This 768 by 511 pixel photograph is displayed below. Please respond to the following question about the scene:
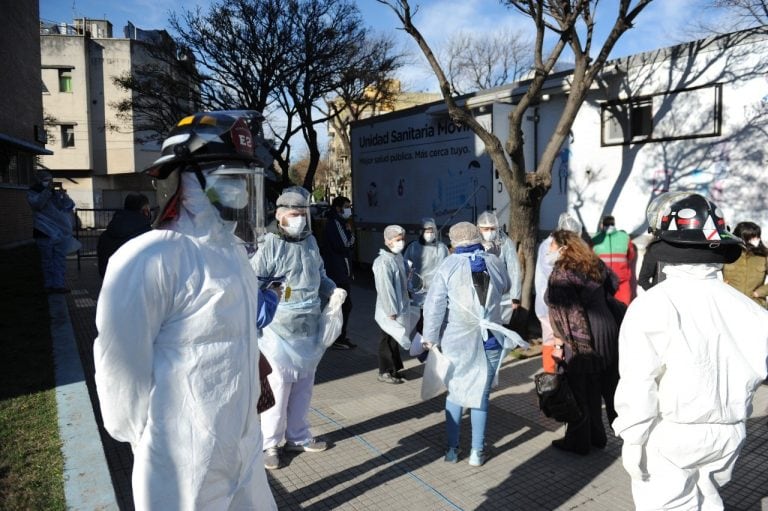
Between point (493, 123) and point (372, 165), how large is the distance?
14.7 feet

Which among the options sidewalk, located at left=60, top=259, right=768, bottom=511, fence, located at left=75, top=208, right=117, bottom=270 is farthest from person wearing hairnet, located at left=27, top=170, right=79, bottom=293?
fence, located at left=75, top=208, right=117, bottom=270

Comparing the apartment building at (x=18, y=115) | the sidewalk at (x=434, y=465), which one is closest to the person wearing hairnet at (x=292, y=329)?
the sidewalk at (x=434, y=465)

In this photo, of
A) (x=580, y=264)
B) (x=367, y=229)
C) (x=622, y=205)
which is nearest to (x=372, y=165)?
(x=367, y=229)

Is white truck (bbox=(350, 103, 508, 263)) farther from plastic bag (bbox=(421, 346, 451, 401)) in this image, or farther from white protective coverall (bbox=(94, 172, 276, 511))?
white protective coverall (bbox=(94, 172, 276, 511))

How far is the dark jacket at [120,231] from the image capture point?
6410 millimetres

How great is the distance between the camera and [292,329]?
169 inches

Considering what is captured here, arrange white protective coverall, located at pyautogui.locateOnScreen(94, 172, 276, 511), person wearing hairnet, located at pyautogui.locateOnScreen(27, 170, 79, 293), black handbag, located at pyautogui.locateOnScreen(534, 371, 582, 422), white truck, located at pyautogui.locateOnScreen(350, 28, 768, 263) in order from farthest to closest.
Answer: person wearing hairnet, located at pyautogui.locateOnScreen(27, 170, 79, 293) < white truck, located at pyautogui.locateOnScreen(350, 28, 768, 263) < black handbag, located at pyautogui.locateOnScreen(534, 371, 582, 422) < white protective coverall, located at pyautogui.locateOnScreen(94, 172, 276, 511)

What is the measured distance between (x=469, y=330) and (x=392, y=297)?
5.53ft

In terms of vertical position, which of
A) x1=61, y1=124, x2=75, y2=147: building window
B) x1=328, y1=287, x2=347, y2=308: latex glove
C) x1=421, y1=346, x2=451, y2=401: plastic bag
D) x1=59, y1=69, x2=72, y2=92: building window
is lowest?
x1=421, y1=346, x2=451, y2=401: plastic bag

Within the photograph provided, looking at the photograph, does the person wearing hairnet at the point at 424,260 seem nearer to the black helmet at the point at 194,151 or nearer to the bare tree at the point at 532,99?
the bare tree at the point at 532,99

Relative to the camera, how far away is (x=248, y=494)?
2.24 m

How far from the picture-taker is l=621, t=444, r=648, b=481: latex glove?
2.54 metres

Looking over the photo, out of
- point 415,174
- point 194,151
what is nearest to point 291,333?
point 194,151

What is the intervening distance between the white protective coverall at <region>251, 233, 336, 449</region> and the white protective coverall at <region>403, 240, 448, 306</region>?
7.76ft
